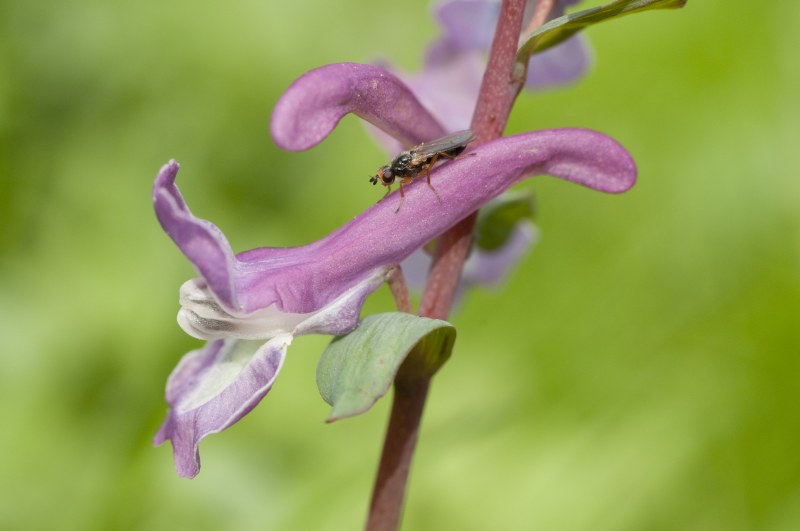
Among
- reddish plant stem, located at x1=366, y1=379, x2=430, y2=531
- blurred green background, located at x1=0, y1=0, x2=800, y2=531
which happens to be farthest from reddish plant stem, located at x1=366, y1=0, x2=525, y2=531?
blurred green background, located at x1=0, y1=0, x2=800, y2=531

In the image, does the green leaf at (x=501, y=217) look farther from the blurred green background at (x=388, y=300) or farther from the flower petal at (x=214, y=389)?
the blurred green background at (x=388, y=300)

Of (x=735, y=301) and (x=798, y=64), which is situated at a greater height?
(x=798, y=64)

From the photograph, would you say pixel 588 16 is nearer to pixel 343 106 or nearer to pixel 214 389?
pixel 343 106

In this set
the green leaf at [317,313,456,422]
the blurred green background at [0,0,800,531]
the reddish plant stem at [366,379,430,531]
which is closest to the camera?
the green leaf at [317,313,456,422]

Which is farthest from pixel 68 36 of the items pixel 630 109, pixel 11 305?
pixel 630 109

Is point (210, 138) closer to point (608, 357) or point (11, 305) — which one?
point (11, 305)

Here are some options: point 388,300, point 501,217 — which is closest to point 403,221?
point 501,217

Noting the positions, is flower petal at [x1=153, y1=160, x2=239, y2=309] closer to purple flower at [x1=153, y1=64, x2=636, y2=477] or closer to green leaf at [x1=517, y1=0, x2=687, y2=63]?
purple flower at [x1=153, y1=64, x2=636, y2=477]
